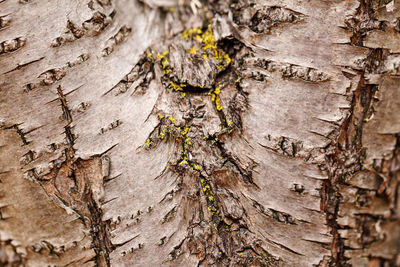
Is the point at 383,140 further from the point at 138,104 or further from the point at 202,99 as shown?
the point at 138,104

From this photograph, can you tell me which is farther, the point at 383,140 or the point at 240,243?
the point at 240,243

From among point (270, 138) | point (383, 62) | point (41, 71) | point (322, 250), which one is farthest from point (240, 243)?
point (41, 71)

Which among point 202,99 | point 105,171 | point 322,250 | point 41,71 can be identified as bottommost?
point 322,250

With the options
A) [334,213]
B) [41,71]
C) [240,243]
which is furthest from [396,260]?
[41,71]

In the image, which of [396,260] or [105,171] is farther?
[105,171]

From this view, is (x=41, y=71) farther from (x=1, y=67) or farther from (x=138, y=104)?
(x=138, y=104)

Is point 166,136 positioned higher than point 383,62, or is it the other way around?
point 383,62
